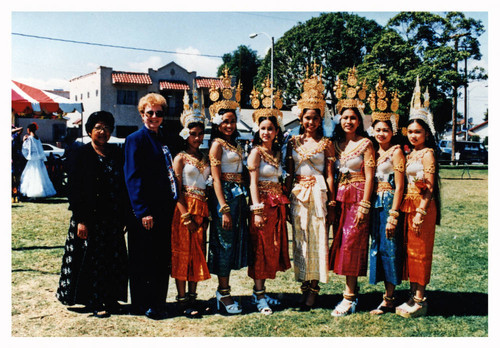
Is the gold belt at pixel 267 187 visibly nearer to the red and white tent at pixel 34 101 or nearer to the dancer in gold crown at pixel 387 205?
the dancer in gold crown at pixel 387 205

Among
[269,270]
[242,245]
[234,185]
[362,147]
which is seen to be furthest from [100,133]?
[362,147]

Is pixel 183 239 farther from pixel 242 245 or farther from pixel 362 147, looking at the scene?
pixel 362 147

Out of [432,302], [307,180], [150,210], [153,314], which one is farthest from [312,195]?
[153,314]

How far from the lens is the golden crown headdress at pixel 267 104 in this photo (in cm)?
441

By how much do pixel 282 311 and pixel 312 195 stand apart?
3.98 ft

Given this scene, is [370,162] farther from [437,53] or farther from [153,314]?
[437,53]

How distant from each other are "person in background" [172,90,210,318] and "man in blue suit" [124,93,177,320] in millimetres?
84

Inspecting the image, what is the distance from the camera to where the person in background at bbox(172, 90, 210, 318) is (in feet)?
13.6

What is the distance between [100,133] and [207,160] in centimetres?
104

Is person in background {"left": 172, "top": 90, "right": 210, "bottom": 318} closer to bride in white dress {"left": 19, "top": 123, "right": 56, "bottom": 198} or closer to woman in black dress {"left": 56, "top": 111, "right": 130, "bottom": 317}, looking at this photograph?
woman in black dress {"left": 56, "top": 111, "right": 130, "bottom": 317}

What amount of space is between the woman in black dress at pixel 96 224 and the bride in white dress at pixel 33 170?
26.8ft

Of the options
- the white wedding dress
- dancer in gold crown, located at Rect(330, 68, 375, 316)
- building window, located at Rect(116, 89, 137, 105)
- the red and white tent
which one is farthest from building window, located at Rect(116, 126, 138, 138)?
dancer in gold crown, located at Rect(330, 68, 375, 316)

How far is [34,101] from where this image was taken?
10.5 metres

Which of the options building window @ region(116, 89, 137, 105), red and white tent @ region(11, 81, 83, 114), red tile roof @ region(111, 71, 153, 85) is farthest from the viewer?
building window @ region(116, 89, 137, 105)
